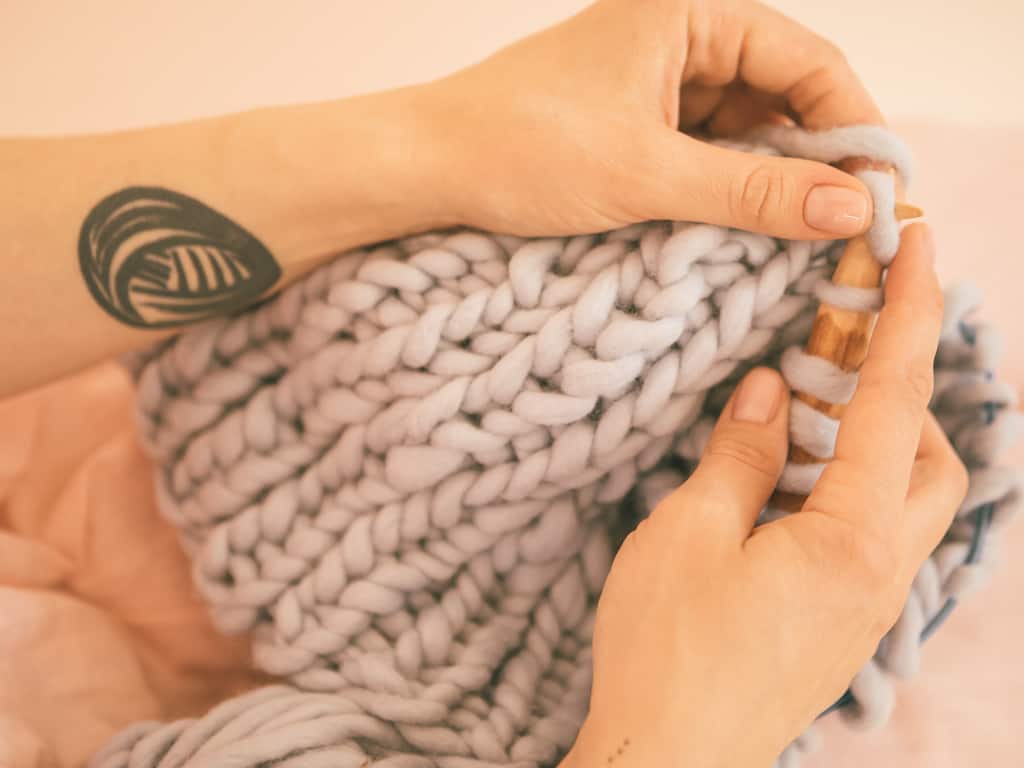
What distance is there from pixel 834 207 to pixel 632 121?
5.7 inches

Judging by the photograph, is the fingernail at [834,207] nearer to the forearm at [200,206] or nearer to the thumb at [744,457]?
the thumb at [744,457]

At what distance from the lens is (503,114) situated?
0.57 meters

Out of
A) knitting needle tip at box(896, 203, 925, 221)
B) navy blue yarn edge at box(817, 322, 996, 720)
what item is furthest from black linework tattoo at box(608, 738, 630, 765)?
knitting needle tip at box(896, 203, 925, 221)

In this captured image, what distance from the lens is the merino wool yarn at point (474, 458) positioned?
0.52m

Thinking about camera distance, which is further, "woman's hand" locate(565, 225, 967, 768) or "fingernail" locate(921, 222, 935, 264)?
"fingernail" locate(921, 222, 935, 264)

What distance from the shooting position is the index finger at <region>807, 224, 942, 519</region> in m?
0.43

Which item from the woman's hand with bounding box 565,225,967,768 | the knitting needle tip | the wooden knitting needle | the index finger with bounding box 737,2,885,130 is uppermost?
the index finger with bounding box 737,2,885,130

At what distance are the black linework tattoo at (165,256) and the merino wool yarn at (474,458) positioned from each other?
0.11 ft

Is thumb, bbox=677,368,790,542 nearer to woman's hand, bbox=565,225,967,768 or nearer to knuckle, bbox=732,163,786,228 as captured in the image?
woman's hand, bbox=565,225,967,768

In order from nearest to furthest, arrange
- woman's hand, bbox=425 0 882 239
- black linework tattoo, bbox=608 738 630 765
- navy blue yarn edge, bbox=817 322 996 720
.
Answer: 1. black linework tattoo, bbox=608 738 630 765
2. woman's hand, bbox=425 0 882 239
3. navy blue yarn edge, bbox=817 322 996 720

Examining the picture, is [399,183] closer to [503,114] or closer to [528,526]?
[503,114]

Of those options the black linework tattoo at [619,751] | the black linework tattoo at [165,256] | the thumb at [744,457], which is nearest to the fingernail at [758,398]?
the thumb at [744,457]

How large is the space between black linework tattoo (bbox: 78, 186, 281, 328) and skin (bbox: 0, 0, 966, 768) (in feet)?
0.04

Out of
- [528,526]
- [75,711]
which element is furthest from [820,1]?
[75,711]
